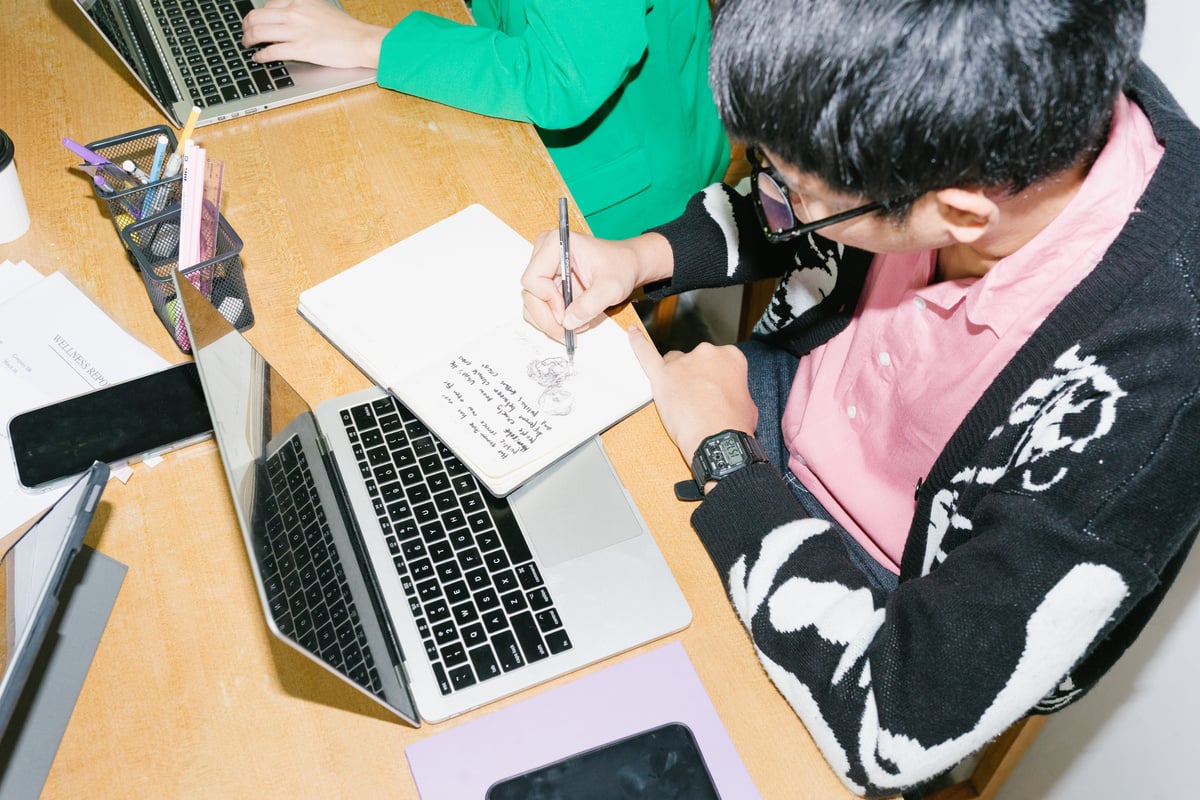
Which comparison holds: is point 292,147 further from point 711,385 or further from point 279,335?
point 711,385

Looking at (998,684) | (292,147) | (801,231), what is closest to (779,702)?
(998,684)

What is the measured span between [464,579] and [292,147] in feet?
2.16

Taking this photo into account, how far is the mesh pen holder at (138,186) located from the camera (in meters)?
1.00

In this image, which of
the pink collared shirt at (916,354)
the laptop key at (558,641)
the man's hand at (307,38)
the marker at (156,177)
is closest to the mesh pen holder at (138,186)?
the marker at (156,177)

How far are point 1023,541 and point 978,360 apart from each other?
9.2 inches

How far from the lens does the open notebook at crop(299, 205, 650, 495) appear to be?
0.93 m

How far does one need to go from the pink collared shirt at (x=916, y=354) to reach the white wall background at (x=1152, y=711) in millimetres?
149

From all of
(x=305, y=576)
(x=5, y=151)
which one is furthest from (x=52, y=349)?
(x=305, y=576)

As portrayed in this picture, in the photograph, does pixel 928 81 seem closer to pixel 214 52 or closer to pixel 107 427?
pixel 107 427

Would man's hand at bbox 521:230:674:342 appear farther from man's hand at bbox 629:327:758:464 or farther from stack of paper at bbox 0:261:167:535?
stack of paper at bbox 0:261:167:535

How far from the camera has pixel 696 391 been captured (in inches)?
39.4

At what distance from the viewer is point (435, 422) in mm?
936

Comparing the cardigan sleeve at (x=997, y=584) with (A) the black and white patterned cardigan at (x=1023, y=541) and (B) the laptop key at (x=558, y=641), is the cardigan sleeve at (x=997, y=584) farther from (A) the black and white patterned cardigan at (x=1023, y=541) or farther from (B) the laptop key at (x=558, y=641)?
(B) the laptop key at (x=558, y=641)

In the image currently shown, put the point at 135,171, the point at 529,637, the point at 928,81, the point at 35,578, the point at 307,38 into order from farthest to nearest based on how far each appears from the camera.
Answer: the point at 307,38 → the point at 135,171 → the point at 529,637 → the point at 35,578 → the point at 928,81
